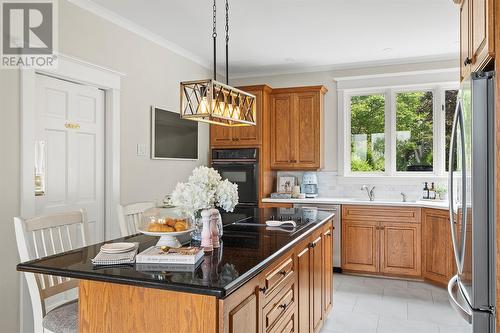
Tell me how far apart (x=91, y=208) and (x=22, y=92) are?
1179mm

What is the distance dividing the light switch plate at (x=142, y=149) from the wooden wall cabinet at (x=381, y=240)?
7.99 ft

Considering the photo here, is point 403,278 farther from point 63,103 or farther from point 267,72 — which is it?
point 63,103

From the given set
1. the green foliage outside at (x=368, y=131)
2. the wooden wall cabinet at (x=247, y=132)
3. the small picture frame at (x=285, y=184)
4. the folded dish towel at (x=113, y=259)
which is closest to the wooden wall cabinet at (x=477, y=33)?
the folded dish towel at (x=113, y=259)

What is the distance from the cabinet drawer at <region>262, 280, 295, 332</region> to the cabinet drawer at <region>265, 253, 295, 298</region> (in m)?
0.05

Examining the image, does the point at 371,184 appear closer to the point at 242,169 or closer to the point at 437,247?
the point at 437,247

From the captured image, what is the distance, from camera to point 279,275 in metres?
1.96

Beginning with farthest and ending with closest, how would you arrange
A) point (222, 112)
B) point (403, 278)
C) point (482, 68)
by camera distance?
point (403, 278), point (222, 112), point (482, 68)

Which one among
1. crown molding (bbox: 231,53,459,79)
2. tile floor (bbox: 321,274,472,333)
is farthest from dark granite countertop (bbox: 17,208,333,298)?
crown molding (bbox: 231,53,459,79)

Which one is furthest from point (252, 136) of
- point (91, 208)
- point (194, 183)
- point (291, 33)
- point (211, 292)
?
point (211, 292)

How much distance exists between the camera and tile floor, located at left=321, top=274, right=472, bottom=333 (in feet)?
10.4

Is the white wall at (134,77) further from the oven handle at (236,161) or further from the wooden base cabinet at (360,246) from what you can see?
the wooden base cabinet at (360,246)

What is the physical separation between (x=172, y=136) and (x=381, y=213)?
2.64m

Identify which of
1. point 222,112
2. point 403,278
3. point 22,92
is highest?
point 22,92

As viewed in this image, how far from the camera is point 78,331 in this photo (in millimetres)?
1632
